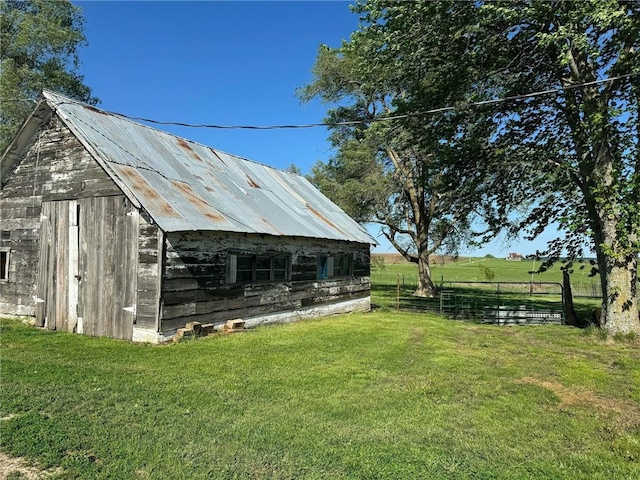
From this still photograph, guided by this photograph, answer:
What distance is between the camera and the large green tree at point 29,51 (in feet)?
78.4

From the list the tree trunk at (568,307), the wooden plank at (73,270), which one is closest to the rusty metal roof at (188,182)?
the wooden plank at (73,270)

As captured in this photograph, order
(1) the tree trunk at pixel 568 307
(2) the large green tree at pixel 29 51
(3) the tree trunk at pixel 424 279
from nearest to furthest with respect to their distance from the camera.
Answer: (1) the tree trunk at pixel 568 307
(2) the large green tree at pixel 29 51
(3) the tree trunk at pixel 424 279

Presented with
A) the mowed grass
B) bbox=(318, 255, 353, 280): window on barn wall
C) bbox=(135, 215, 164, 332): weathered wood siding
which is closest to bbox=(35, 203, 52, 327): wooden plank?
the mowed grass

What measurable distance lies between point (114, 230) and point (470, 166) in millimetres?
10660

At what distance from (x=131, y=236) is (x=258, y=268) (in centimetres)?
386

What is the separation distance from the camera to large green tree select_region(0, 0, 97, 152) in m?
23.9

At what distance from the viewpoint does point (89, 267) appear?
11492mm

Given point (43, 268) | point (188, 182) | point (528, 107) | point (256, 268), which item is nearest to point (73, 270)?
point (43, 268)

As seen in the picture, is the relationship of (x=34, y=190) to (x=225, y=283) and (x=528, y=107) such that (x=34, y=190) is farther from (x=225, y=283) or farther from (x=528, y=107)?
(x=528, y=107)

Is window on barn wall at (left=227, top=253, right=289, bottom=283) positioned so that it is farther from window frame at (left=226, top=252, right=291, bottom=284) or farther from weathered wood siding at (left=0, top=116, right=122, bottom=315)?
weathered wood siding at (left=0, top=116, right=122, bottom=315)

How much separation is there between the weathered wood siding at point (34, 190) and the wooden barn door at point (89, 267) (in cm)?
40

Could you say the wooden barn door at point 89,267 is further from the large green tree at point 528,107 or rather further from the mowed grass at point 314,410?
the large green tree at point 528,107

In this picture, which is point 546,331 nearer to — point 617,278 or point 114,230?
point 617,278

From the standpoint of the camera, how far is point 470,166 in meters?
14.9
